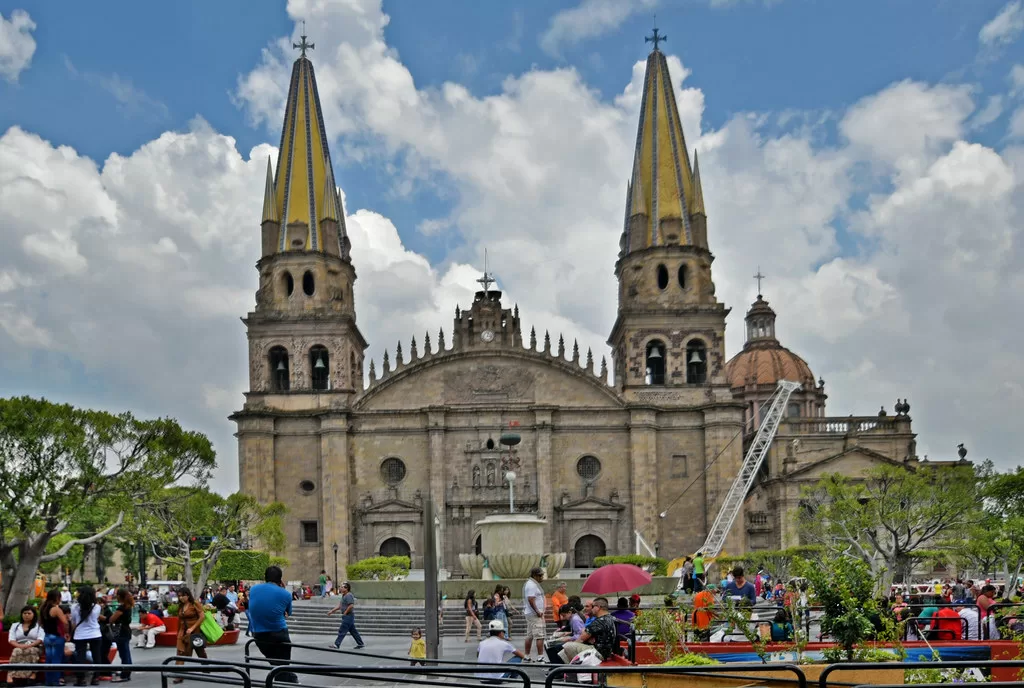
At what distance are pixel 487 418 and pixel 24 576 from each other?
2667cm

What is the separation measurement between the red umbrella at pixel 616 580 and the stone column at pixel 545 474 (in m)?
30.4

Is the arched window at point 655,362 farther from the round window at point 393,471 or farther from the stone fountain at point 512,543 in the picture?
the stone fountain at point 512,543

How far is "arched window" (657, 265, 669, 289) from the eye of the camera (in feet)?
182

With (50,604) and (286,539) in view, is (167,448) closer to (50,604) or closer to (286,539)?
(286,539)

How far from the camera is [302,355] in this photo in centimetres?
5391

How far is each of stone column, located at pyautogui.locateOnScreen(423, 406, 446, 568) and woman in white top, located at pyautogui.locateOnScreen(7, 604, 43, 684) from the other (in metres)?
34.9

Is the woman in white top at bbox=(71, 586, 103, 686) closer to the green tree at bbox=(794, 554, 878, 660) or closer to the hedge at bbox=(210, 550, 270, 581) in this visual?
the green tree at bbox=(794, 554, 878, 660)

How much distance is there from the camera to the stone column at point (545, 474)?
2056 inches

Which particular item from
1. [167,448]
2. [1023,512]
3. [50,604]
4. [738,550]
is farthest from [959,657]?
[738,550]

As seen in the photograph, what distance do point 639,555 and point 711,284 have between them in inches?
574

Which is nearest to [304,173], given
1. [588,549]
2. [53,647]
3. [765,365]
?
[588,549]

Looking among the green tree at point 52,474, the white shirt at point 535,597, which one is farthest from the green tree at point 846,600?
the green tree at point 52,474

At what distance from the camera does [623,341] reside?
5569cm

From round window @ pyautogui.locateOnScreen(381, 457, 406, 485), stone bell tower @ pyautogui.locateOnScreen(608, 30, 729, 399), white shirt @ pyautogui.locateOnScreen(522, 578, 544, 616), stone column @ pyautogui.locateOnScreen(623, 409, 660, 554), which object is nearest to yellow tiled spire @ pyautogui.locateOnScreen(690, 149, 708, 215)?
stone bell tower @ pyautogui.locateOnScreen(608, 30, 729, 399)
